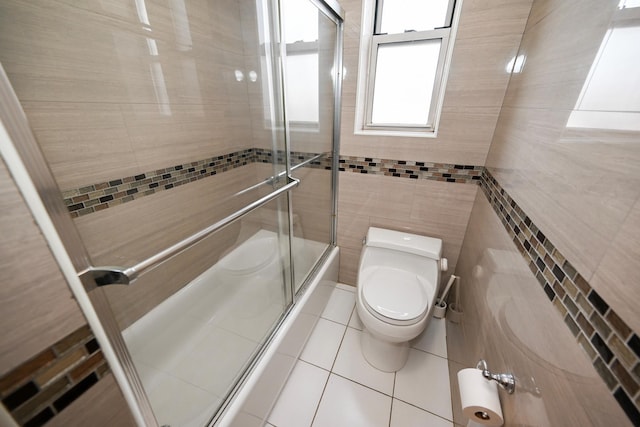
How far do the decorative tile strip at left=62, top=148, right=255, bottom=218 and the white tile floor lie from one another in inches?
48.0

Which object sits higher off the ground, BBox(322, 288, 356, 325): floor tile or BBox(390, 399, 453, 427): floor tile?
BBox(322, 288, 356, 325): floor tile

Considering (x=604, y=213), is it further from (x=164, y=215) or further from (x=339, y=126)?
(x=164, y=215)

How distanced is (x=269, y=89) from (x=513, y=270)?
1322mm

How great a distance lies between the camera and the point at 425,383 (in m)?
1.33

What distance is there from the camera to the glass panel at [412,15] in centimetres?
131

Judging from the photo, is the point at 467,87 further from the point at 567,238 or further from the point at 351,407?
the point at 351,407

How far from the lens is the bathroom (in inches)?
15.7

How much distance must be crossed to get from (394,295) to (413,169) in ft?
2.49

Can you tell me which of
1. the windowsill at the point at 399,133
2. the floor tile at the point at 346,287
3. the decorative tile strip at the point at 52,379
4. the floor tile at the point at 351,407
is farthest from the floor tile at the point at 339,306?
the decorative tile strip at the point at 52,379

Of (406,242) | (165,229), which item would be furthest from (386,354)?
(165,229)

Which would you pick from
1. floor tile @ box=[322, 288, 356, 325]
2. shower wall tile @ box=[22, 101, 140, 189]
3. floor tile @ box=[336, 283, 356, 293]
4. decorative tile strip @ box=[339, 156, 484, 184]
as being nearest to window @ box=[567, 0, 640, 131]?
decorative tile strip @ box=[339, 156, 484, 184]

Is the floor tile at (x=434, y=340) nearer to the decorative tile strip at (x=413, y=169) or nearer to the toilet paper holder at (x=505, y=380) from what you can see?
the toilet paper holder at (x=505, y=380)

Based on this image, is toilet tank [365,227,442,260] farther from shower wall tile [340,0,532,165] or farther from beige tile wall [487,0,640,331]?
beige tile wall [487,0,640,331]

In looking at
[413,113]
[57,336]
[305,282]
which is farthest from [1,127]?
[413,113]
